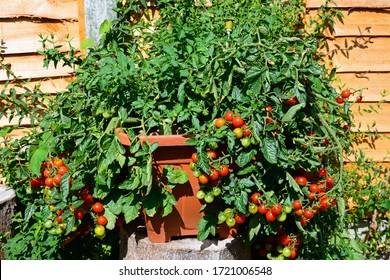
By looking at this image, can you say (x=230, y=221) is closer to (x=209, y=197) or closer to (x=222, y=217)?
(x=222, y=217)

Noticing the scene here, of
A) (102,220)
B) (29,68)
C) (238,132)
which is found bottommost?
(102,220)

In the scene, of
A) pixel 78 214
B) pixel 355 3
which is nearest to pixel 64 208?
pixel 78 214

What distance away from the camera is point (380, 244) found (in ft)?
12.0

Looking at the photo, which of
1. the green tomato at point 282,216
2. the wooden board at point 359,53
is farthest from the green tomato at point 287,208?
the wooden board at point 359,53

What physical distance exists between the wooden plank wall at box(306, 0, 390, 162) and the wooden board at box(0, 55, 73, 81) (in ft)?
5.12

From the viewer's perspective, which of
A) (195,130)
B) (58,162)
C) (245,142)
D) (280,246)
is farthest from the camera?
(280,246)

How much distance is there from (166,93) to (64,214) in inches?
27.2

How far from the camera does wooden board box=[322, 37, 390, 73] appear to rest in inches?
137

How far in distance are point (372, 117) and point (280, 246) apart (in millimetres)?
1269

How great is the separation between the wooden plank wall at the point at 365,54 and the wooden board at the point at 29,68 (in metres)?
1.56

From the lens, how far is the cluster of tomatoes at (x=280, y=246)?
2.68 m

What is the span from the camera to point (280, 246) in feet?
8.95

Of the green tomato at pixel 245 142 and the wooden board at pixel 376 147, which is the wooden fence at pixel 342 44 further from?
the green tomato at pixel 245 142

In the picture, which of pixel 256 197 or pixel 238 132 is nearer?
pixel 238 132
